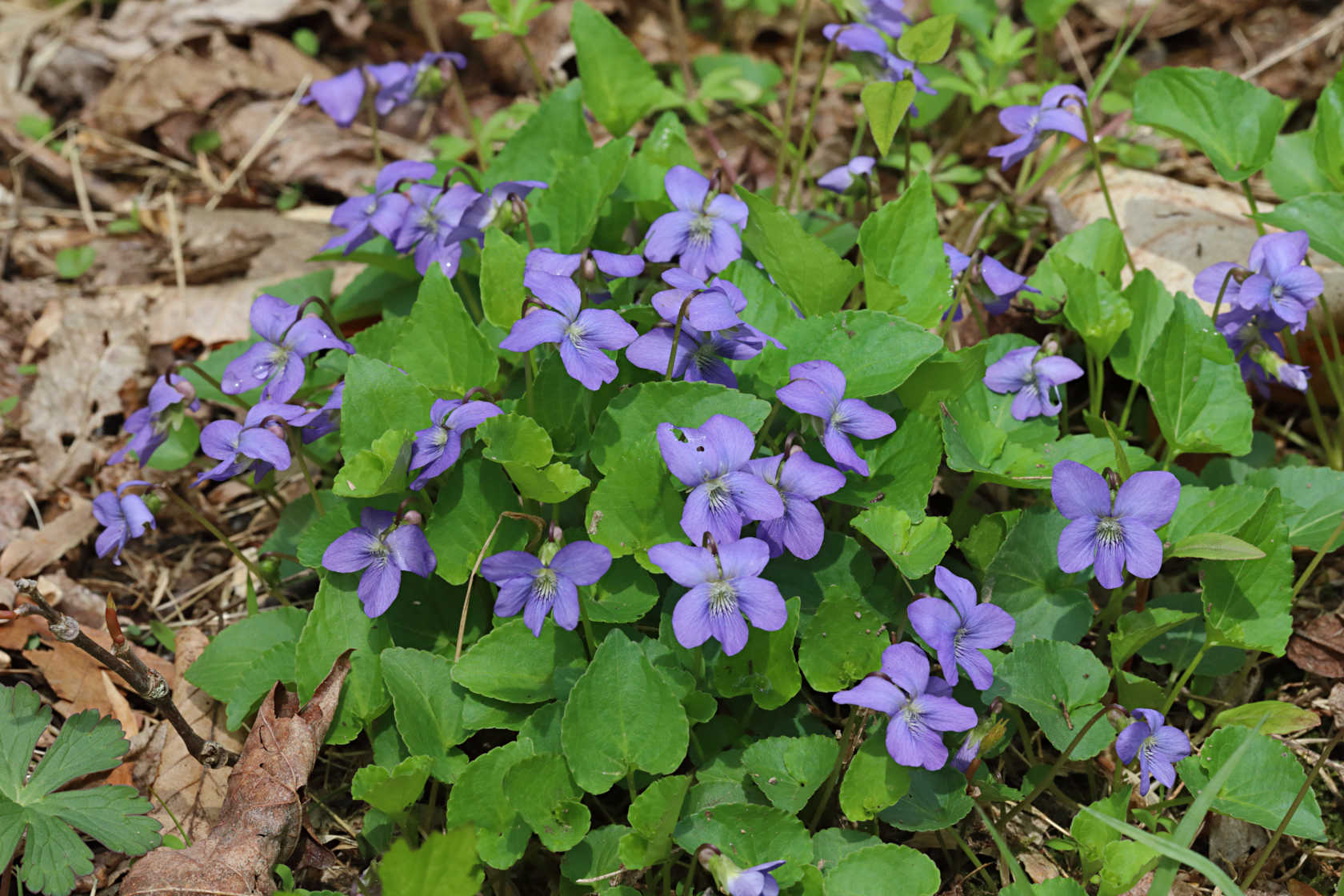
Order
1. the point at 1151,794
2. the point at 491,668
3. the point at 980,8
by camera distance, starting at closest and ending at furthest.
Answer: the point at 491,668 < the point at 1151,794 < the point at 980,8

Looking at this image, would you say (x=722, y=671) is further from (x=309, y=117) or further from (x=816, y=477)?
(x=309, y=117)

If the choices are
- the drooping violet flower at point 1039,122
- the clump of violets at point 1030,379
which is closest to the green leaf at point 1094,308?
the clump of violets at point 1030,379

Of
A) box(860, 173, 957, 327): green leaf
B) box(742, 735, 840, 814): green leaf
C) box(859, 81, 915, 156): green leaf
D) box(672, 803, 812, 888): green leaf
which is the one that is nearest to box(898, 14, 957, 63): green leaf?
box(859, 81, 915, 156): green leaf

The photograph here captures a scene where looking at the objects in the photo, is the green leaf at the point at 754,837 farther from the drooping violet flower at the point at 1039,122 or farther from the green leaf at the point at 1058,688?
the drooping violet flower at the point at 1039,122

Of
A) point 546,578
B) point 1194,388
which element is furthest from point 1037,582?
point 546,578

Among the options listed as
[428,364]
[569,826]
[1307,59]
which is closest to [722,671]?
[569,826]

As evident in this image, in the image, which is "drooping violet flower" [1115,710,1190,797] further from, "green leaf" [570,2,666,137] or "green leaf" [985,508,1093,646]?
"green leaf" [570,2,666,137]
